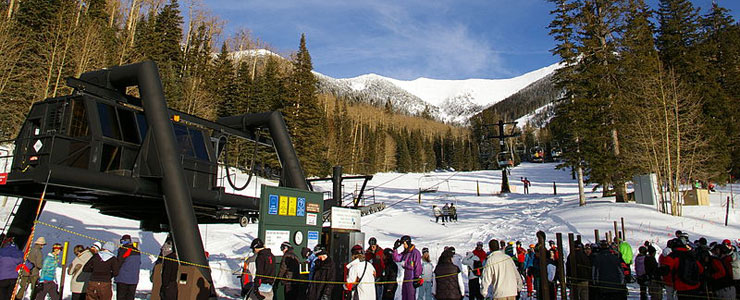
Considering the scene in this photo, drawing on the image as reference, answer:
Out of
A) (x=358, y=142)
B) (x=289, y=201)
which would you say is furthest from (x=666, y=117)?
(x=358, y=142)

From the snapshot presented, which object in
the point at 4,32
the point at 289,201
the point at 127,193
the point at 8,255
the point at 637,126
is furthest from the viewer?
the point at 637,126


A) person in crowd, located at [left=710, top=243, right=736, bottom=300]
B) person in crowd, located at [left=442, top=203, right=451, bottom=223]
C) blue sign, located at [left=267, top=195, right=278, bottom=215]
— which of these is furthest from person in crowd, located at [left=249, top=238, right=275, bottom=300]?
person in crowd, located at [left=442, top=203, right=451, bottom=223]

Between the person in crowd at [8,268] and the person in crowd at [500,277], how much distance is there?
8.04 m

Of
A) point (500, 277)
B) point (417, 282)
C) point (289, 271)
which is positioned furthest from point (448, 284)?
point (289, 271)

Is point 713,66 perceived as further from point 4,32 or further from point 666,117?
point 4,32

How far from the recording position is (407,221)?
27.6 meters

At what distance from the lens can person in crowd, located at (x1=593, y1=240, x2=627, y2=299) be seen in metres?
8.87

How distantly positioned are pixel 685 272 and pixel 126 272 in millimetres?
10350

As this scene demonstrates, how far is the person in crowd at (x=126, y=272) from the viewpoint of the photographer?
805 centimetres

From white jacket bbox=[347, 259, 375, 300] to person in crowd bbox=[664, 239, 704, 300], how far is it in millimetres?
5717

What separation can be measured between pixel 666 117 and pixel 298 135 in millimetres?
33617

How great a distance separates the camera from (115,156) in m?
8.52

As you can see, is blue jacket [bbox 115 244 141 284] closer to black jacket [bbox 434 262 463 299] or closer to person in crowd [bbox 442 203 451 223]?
black jacket [bbox 434 262 463 299]

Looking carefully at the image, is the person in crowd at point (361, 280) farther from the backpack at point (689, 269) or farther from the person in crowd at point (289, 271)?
the backpack at point (689, 269)
